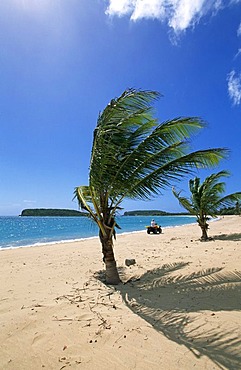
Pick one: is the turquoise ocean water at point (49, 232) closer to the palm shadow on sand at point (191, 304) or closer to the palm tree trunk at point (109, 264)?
the palm tree trunk at point (109, 264)

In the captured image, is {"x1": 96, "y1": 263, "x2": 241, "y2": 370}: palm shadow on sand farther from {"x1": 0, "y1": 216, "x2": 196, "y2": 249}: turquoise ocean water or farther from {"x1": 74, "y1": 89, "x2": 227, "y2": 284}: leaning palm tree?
{"x1": 0, "y1": 216, "x2": 196, "y2": 249}: turquoise ocean water

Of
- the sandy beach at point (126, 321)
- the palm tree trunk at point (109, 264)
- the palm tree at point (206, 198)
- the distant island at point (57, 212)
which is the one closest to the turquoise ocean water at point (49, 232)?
the distant island at point (57, 212)

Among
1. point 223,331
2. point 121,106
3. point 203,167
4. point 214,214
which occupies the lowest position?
point 223,331

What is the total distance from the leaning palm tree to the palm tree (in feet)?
24.9

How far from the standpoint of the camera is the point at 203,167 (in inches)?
202

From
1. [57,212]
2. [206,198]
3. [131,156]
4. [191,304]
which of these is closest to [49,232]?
[57,212]

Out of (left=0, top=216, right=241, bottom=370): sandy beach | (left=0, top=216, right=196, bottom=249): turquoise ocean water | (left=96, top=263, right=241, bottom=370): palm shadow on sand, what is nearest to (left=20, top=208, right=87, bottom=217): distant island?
(left=0, top=216, right=196, bottom=249): turquoise ocean water

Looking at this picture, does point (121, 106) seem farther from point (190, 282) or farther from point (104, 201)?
point (190, 282)

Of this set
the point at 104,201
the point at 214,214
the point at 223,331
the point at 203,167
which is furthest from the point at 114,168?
the point at 214,214

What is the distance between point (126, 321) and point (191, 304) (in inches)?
42.8

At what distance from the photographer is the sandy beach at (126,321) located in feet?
7.54

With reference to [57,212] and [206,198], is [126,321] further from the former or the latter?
[57,212]

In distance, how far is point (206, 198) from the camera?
12.3 metres

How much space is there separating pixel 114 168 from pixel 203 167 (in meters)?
1.94
